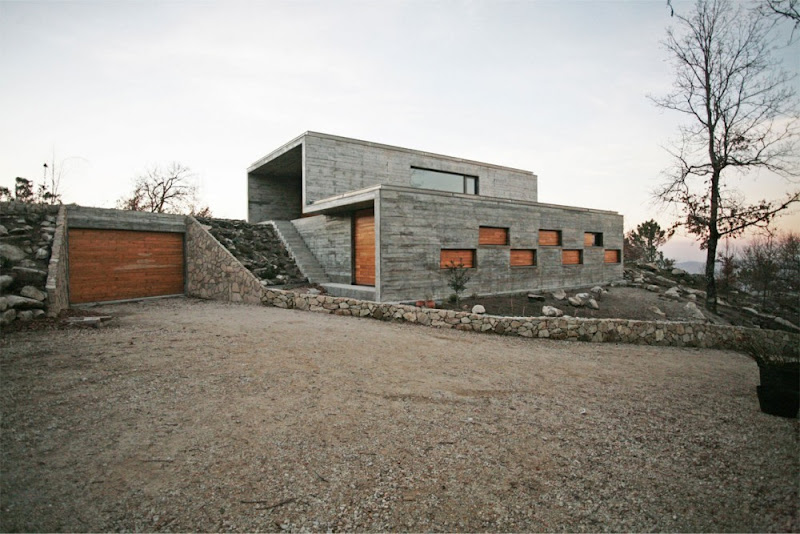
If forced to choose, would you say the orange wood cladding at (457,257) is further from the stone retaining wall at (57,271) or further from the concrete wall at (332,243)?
the stone retaining wall at (57,271)

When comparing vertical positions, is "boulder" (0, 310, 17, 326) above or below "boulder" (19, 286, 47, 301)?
below

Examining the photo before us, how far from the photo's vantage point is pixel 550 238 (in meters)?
15.8

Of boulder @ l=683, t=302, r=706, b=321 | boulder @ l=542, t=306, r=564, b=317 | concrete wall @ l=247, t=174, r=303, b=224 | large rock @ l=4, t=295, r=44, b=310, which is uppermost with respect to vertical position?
concrete wall @ l=247, t=174, r=303, b=224

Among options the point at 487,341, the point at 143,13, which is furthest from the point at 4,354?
the point at 487,341

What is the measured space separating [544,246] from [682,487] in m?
13.5

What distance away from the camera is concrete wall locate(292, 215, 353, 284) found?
1380cm

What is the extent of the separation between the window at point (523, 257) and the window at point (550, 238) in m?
0.83

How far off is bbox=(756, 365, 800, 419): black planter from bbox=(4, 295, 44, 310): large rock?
524 inches

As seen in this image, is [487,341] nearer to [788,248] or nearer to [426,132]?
[788,248]

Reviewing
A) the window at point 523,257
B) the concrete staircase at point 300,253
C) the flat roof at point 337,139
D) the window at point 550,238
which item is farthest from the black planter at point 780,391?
the flat roof at point 337,139

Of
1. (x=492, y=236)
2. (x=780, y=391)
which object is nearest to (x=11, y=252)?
(x=492, y=236)

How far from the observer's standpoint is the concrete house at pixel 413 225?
11281mm

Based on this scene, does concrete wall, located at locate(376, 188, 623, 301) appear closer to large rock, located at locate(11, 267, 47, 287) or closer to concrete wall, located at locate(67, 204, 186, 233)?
large rock, located at locate(11, 267, 47, 287)

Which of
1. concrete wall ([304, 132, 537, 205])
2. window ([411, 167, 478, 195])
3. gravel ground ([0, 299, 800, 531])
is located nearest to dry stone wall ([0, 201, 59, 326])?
gravel ground ([0, 299, 800, 531])
